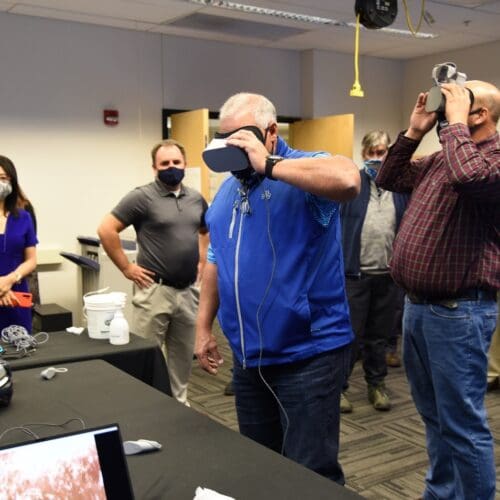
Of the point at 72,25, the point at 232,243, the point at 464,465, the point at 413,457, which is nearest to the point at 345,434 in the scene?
the point at 413,457

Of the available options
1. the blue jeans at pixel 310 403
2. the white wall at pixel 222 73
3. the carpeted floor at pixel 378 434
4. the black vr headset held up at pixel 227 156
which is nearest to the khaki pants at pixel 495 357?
the carpeted floor at pixel 378 434

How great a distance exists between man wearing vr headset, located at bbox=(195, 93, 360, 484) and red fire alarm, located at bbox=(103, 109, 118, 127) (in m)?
3.78

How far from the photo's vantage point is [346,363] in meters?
1.76

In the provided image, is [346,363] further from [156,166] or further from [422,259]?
[156,166]

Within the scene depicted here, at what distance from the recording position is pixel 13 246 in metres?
3.14

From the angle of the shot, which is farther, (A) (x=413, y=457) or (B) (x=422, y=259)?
(A) (x=413, y=457)

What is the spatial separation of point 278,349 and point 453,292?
56 cm

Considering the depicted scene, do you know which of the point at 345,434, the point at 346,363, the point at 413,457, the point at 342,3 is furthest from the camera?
the point at 342,3

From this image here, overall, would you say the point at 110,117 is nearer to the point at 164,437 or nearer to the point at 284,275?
the point at 284,275

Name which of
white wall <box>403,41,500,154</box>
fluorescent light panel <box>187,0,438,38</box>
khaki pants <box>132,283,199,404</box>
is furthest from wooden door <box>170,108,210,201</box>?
white wall <box>403,41,500,154</box>

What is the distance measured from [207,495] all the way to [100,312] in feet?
4.65

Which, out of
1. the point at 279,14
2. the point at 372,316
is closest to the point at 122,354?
the point at 372,316

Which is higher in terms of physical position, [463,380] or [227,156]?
[227,156]

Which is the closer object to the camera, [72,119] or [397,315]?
[397,315]
